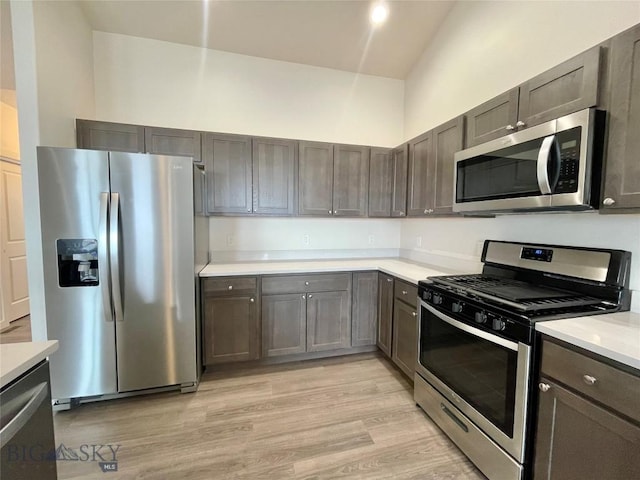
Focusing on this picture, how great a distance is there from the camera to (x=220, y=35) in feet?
9.13

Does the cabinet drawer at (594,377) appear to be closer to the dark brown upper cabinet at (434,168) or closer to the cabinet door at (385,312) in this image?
the dark brown upper cabinet at (434,168)

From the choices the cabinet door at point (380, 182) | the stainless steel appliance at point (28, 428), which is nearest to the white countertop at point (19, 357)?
the stainless steel appliance at point (28, 428)

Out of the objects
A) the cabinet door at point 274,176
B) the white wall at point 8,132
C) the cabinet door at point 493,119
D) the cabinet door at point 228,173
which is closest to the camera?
the cabinet door at point 493,119

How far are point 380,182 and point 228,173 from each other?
161cm

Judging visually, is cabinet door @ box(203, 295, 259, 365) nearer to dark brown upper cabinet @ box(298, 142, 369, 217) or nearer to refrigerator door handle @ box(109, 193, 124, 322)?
refrigerator door handle @ box(109, 193, 124, 322)

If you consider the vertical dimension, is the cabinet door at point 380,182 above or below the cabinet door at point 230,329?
above

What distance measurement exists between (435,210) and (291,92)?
80.4 inches

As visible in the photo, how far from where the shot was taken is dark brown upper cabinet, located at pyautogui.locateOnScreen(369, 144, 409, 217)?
10.2ft

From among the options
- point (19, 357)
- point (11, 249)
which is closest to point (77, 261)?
point (19, 357)

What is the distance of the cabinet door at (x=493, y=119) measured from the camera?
175 cm

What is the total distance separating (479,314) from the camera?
1524 millimetres

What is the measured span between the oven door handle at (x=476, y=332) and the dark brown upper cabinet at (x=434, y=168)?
0.86 m

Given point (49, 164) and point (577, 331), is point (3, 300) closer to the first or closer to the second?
point (49, 164)

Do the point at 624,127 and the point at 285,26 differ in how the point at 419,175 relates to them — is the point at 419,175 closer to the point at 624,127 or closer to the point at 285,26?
the point at 624,127
